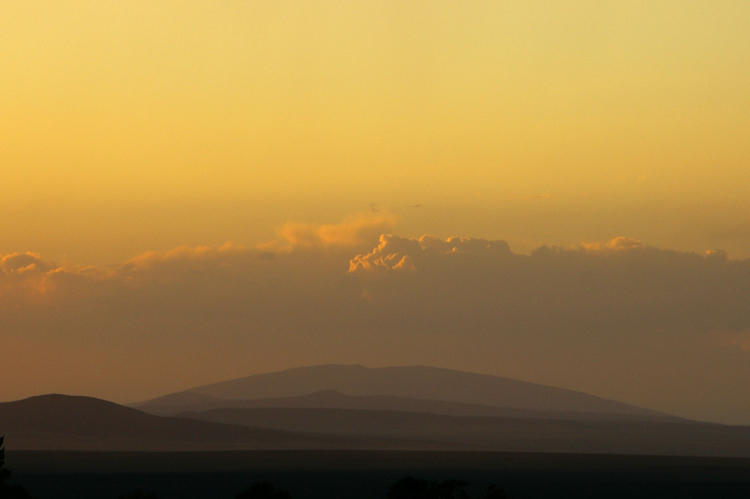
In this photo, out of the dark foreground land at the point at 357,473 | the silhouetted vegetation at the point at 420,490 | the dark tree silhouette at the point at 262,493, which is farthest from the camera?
the dark foreground land at the point at 357,473

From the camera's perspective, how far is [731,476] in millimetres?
123562

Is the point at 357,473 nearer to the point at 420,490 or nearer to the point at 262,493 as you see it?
the point at 420,490

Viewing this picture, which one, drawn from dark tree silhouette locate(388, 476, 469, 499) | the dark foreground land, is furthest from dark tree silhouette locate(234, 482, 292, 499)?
the dark foreground land

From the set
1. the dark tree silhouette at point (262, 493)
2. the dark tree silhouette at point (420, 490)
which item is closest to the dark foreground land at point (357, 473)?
the dark tree silhouette at point (262, 493)

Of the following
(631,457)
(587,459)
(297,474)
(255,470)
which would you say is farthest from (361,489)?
(631,457)

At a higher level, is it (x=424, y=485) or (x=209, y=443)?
(x=209, y=443)

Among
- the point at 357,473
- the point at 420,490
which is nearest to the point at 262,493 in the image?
the point at 420,490

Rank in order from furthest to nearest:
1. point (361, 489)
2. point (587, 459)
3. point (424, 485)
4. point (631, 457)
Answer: point (631, 457), point (587, 459), point (361, 489), point (424, 485)

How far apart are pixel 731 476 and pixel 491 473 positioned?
26.4 metres

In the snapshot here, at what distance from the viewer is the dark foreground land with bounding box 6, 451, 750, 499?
101000 mm

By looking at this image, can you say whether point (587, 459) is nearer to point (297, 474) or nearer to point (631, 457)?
point (631, 457)

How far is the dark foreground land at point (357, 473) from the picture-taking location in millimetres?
101000

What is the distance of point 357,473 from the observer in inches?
4788

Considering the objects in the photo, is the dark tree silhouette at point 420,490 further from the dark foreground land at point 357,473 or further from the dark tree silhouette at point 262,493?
the dark foreground land at point 357,473
